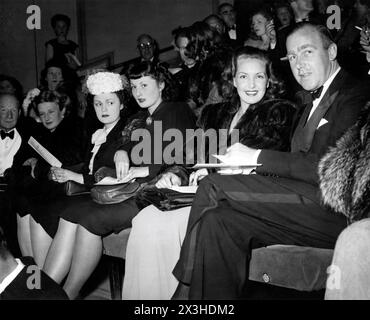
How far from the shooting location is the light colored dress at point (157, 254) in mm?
2404

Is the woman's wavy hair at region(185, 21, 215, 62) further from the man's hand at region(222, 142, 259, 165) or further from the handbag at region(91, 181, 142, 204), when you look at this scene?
the man's hand at region(222, 142, 259, 165)

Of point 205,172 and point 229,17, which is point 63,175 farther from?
point 229,17

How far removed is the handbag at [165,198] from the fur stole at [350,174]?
0.69 meters

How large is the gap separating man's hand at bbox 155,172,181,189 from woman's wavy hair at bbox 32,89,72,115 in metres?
1.24

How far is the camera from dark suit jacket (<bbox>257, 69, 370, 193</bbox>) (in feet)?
6.91

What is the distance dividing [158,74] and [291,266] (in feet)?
5.08

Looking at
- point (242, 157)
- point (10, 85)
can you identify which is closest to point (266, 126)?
point (242, 157)

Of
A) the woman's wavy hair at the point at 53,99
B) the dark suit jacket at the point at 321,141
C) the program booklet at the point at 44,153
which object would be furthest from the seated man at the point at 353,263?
the woman's wavy hair at the point at 53,99

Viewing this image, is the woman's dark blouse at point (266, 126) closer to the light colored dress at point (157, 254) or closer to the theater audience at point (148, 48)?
the light colored dress at point (157, 254)

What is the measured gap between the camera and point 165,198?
8.04 ft

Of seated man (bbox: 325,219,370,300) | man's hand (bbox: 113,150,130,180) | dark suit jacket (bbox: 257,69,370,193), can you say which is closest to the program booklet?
man's hand (bbox: 113,150,130,180)

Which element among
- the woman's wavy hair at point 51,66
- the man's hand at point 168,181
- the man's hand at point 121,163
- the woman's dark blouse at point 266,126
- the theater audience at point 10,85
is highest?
the woman's wavy hair at point 51,66

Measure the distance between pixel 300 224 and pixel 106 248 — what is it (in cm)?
112

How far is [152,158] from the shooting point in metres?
2.98
